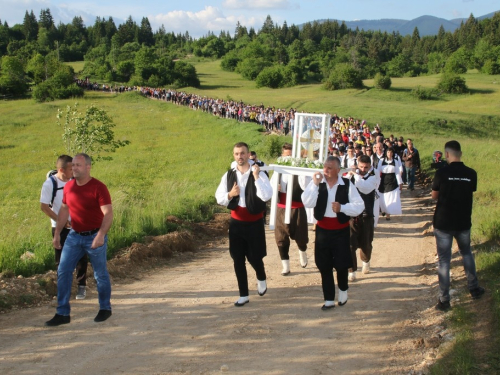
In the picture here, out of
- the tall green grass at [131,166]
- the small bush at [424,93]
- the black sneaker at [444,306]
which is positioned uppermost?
the small bush at [424,93]

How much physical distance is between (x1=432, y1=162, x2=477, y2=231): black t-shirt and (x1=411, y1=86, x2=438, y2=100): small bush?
67764 mm

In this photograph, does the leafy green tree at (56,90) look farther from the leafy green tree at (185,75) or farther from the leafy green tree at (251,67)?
the leafy green tree at (251,67)

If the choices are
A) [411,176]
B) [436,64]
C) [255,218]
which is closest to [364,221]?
[255,218]

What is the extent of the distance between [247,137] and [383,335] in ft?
98.4

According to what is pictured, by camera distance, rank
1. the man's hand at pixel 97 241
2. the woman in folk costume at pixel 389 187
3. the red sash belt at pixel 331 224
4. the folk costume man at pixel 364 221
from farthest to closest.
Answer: the woman in folk costume at pixel 389 187, the folk costume man at pixel 364 221, the red sash belt at pixel 331 224, the man's hand at pixel 97 241

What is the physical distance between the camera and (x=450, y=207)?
6.91 meters

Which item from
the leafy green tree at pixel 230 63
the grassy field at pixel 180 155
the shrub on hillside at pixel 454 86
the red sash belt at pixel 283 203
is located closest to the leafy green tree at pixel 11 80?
the grassy field at pixel 180 155

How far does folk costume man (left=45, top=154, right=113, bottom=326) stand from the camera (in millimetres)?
6508

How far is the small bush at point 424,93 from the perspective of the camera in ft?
233

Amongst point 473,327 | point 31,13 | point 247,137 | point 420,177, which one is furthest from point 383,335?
point 31,13

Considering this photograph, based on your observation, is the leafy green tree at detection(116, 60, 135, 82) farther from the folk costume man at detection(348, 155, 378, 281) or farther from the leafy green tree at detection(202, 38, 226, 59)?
the folk costume man at detection(348, 155, 378, 281)

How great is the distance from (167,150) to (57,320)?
3109cm

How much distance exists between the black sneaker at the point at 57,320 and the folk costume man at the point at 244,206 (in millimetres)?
2250

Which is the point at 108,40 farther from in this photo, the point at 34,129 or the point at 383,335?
the point at 383,335
